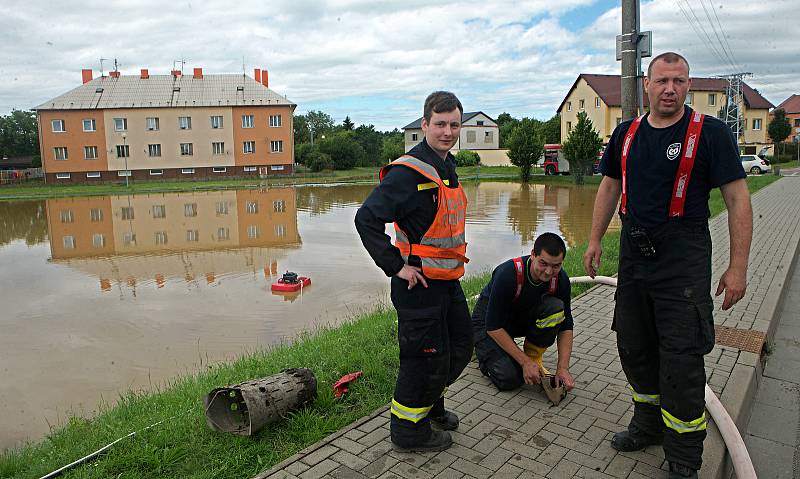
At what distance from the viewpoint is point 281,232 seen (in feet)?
62.4

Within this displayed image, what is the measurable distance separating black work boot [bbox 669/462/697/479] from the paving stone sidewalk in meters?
0.11

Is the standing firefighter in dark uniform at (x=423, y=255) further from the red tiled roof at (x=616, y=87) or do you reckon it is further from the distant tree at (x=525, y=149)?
the red tiled roof at (x=616, y=87)

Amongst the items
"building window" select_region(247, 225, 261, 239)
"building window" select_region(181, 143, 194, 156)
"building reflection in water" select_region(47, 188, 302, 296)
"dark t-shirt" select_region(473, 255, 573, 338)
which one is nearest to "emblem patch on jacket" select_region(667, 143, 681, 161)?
"dark t-shirt" select_region(473, 255, 573, 338)

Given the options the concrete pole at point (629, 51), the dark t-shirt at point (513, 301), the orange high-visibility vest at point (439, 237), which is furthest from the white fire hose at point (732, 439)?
the concrete pole at point (629, 51)

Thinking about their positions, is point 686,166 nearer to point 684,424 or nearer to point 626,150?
point 626,150

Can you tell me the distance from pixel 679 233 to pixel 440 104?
5.06ft

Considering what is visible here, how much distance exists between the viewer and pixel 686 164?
3.22m

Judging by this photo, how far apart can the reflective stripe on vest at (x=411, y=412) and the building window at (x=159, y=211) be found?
76.4 ft

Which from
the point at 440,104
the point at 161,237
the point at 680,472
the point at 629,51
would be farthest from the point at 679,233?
the point at 161,237

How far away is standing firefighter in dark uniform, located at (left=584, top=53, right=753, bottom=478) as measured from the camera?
322cm

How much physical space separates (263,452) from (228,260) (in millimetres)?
10842

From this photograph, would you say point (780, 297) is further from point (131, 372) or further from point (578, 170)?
point (578, 170)

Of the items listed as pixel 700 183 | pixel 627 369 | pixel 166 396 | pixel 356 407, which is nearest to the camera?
pixel 700 183

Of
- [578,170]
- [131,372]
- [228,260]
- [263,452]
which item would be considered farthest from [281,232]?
[578,170]
